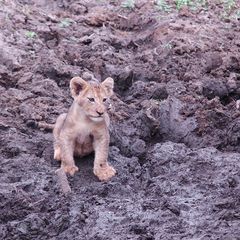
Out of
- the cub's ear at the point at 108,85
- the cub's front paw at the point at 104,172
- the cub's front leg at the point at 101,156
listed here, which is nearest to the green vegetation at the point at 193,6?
the cub's ear at the point at 108,85

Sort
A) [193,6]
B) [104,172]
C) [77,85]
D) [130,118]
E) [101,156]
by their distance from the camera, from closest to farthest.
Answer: [104,172]
[101,156]
[77,85]
[130,118]
[193,6]

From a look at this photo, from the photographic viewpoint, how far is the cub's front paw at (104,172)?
6.76 m

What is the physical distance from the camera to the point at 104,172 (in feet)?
22.4

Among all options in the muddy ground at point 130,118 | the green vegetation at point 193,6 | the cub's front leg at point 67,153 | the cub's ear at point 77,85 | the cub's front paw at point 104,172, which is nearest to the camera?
the muddy ground at point 130,118

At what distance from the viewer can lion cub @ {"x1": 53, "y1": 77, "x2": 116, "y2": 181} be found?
6.83m

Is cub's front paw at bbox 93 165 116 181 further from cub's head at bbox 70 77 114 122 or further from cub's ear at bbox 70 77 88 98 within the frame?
cub's ear at bbox 70 77 88 98

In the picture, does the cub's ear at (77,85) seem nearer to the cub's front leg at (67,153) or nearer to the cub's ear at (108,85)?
the cub's ear at (108,85)

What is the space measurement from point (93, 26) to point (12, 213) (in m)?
5.09

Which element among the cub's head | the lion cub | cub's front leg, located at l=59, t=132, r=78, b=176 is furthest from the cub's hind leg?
the cub's head

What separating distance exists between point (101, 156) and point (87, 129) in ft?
0.97

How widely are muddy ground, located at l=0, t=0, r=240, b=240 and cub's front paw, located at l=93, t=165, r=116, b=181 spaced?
0.26ft

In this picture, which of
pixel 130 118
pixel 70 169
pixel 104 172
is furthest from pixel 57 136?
pixel 130 118

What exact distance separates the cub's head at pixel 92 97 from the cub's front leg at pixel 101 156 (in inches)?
8.7

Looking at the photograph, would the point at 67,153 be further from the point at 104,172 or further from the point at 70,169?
the point at 104,172
